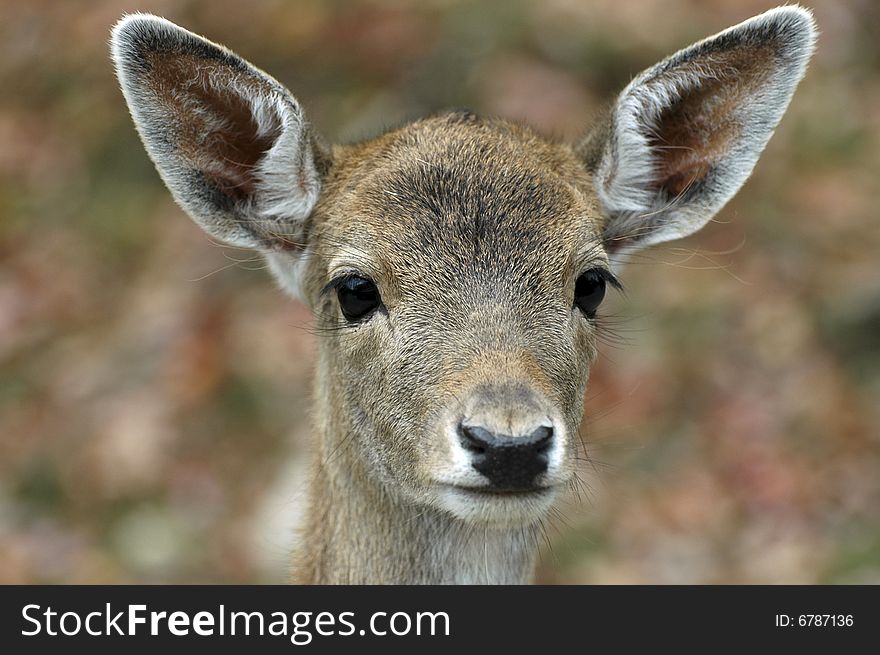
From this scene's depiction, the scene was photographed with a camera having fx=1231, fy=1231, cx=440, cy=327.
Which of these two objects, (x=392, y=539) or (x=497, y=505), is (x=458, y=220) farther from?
(x=392, y=539)

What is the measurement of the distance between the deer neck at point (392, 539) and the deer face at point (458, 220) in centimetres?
9

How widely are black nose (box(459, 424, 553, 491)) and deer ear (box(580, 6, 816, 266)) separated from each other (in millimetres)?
1710

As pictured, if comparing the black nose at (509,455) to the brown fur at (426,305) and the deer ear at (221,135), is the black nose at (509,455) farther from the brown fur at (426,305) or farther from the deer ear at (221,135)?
the deer ear at (221,135)

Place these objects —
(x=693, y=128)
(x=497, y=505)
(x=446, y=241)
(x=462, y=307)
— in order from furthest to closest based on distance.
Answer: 1. (x=693, y=128)
2. (x=446, y=241)
3. (x=462, y=307)
4. (x=497, y=505)

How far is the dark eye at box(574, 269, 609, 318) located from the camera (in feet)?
17.5

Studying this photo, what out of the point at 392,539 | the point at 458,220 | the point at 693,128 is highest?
the point at 693,128

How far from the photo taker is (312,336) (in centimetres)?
819

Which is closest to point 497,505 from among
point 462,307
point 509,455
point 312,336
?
point 509,455

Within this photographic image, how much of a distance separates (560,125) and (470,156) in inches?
262

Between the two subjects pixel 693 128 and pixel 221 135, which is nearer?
pixel 221 135

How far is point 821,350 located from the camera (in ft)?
35.3

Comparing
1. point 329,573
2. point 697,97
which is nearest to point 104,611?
point 329,573

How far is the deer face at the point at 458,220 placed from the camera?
15.4 ft

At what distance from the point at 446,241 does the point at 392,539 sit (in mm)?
1308
